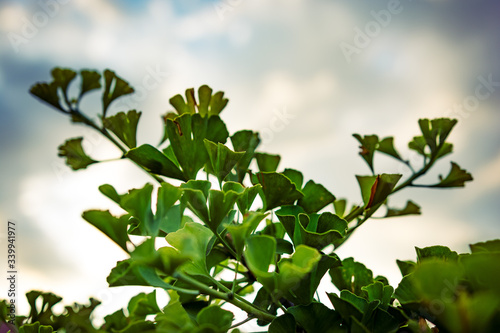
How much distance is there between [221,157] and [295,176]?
220 mm

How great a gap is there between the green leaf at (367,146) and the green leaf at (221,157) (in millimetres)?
490

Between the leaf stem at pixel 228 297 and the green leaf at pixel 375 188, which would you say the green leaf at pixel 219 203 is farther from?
the green leaf at pixel 375 188

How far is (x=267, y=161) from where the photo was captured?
1053 mm

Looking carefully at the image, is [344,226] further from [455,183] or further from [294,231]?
[455,183]

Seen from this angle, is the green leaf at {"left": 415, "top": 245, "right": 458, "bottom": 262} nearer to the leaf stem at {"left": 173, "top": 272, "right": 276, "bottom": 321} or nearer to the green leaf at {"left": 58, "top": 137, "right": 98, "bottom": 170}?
the leaf stem at {"left": 173, "top": 272, "right": 276, "bottom": 321}

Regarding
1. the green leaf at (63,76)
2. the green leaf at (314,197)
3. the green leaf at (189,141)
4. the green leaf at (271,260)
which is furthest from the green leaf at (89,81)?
the green leaf at (271,260)

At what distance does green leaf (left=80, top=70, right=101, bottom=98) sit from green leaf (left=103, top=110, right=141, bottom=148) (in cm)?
31

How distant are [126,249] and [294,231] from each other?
33 centimetres

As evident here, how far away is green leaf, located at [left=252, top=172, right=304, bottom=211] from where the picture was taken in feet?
2.82

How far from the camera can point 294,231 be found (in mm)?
790

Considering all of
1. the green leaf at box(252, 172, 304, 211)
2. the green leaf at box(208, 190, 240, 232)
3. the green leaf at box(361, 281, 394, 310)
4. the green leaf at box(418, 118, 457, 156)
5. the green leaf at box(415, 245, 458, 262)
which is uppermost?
the green leaf at box(418, 118, 457, 156)

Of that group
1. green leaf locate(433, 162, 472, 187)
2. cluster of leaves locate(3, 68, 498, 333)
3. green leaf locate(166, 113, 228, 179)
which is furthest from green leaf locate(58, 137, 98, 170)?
green leaf locate(433, 162, 472, 187)

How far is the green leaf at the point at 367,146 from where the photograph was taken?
1192 millimetres

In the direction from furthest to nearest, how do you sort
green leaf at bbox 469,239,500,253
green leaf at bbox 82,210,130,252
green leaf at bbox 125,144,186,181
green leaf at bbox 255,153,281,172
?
green leaf at bbox 255,153,281,172 < green leaf at bbox 125,144,186,181 < green leaf at bbox 82,210,130,252 < green leaf at bbox 469,239,500,253
